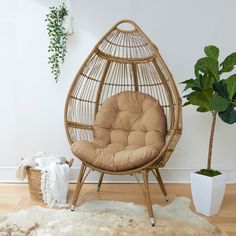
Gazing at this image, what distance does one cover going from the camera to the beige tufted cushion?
223 cm

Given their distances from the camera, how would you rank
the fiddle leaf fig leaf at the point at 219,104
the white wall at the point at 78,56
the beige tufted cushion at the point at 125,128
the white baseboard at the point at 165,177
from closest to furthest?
1. the fiddle leaf fig leaf at the point at 219,104
2. the beige tufted cushion at the point at 125,128
3. the white wall at the point at 78,56
4. the white baseboard at the point at 165,177

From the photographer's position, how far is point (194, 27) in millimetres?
2895

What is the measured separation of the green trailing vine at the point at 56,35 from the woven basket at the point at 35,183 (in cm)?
83

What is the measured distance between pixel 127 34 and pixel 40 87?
92 cm

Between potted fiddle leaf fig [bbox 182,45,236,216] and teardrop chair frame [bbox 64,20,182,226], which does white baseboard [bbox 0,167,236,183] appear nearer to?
teardrop chair frame [bbox 64,20,182,226]

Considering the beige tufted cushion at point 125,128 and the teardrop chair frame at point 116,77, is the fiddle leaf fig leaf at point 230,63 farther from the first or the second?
the beige tufted cushion at point 125,128

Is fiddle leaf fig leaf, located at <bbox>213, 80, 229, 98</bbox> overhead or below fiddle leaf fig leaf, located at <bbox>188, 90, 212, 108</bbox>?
overhead

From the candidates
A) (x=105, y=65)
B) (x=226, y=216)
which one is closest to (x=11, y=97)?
(x=105, y=65)

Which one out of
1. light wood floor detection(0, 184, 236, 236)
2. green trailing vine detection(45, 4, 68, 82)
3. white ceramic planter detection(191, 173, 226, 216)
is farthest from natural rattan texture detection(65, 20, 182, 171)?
white ceramic planter detection(191, 173, 226, 216)

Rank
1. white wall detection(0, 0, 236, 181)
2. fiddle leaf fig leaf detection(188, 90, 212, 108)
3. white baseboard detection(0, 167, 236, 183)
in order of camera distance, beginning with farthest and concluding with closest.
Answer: white baseboard detection(0, 167, 236, 183)
white wall detection(0, 0, 236, 181)
fiddle leaf fig leaf detection(188, 90, 212, 108)

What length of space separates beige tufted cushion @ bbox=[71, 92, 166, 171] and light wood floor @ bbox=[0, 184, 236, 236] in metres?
0.45

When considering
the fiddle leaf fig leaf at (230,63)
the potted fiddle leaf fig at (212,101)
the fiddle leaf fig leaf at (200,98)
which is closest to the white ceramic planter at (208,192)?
the potted fiddle leaf fig at (212,101)

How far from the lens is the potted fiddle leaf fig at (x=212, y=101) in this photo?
2145 mm

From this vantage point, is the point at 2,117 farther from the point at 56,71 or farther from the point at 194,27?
the point at 194,27
